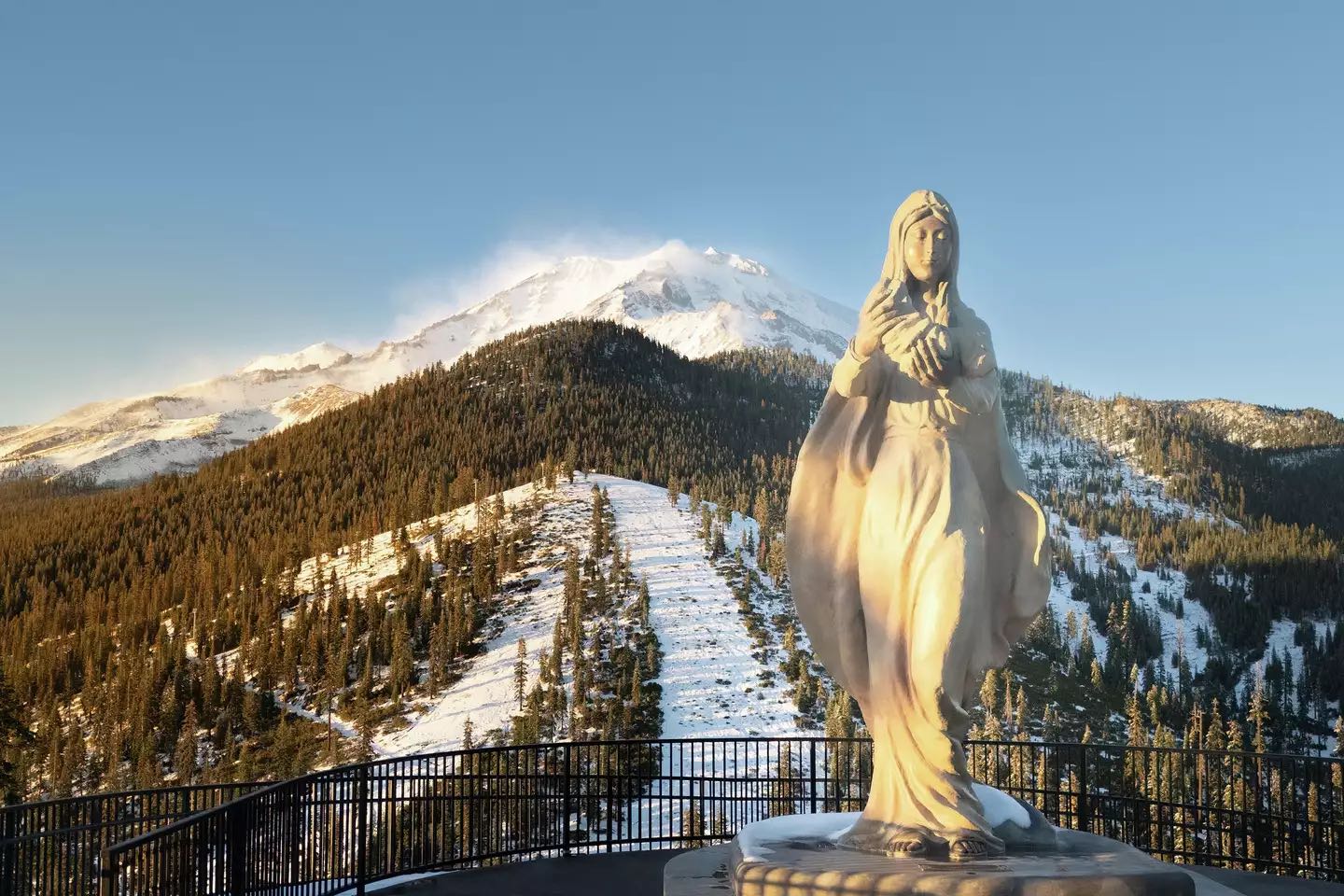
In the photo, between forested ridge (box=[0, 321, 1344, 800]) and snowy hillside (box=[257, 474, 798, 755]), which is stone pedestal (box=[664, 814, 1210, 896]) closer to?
snowy hillside (box=[257, 474, 798, 755])

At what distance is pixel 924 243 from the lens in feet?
23.3

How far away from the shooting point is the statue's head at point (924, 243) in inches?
279

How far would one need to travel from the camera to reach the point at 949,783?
6.47 m

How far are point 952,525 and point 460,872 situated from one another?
7.60 m

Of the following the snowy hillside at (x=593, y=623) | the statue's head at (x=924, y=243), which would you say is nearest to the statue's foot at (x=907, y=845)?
the statue's head at (x=924, y=243)

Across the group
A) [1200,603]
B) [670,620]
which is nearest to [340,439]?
[670,620]

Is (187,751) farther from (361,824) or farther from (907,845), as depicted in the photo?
(907,845)

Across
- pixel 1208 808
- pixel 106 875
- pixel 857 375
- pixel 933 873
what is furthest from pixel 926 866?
pixel 1208 808

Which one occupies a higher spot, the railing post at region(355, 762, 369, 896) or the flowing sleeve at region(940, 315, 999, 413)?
the flowing sleeve at region(940, 315, 999, 413)

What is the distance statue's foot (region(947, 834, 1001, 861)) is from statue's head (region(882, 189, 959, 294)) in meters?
3.42

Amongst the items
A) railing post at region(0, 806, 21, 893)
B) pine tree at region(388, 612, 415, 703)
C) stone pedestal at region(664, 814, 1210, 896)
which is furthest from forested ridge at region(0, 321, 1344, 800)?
stone pedestal at region(664, 814, 1210, 896)

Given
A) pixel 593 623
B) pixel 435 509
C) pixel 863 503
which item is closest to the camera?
pixel 863 503

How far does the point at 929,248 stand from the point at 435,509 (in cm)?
11907

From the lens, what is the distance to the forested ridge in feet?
349
